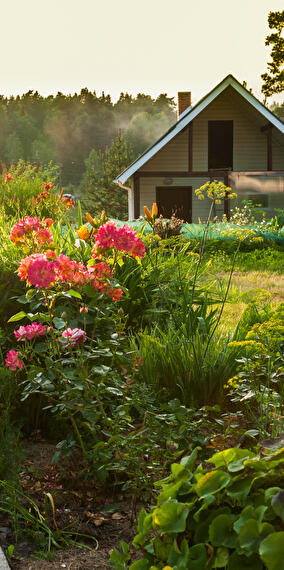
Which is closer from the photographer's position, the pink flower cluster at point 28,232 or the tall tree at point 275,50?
the pink flower cluster at point 28,232

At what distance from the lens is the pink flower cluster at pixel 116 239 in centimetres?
331

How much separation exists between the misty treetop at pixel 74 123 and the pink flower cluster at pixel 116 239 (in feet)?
328

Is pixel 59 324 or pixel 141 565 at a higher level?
pixel 59 324

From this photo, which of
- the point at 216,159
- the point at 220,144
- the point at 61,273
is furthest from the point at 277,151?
the point at 61,273

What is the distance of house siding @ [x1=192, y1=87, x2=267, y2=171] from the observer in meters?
23.3

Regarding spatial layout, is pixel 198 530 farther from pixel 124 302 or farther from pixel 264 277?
pixel 264 277

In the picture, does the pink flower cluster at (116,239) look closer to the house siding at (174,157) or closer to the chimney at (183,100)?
the house siding at (174,157)

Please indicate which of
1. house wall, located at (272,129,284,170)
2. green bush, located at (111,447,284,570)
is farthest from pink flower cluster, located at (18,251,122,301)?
house wall, located at (272,129,284,170)

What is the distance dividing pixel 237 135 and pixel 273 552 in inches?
927

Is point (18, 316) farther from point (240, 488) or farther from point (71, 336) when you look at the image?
point (240, 488)

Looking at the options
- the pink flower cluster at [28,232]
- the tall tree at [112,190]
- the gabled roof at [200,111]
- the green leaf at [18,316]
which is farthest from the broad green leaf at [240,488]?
the tall tree at [112,190]

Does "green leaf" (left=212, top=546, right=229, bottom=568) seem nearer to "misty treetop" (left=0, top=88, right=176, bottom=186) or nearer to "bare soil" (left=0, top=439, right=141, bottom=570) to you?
"bare soil" (left=0, top=439, right=141, bottom=570)

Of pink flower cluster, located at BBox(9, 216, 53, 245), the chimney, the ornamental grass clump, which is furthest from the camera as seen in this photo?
the chimney

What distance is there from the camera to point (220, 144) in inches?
942
